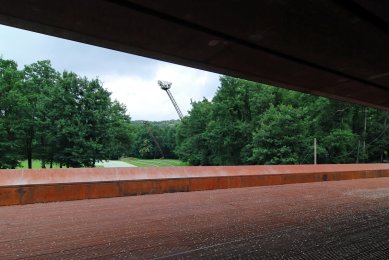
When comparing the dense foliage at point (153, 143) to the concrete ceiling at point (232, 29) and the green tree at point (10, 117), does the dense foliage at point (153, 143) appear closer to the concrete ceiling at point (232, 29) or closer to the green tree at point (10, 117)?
the green tree at point (10, 117)

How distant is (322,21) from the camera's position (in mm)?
3543

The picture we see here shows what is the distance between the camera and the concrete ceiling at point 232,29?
3082mm

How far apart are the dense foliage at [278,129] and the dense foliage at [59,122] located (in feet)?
44.0

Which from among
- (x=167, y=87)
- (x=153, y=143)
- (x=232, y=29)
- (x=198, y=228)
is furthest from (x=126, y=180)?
(x=153, y=143)

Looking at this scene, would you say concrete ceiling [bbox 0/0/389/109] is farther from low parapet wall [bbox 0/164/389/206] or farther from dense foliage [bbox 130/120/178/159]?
dense foliage [bbox 130/120/178/159]

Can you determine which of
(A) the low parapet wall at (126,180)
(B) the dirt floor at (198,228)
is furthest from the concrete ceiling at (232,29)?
(A) the low parapet wall at (126,180)

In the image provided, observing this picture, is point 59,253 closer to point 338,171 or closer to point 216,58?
point 216,58

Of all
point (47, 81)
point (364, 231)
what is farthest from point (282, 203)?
point (47, 81)

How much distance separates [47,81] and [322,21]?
3334cm

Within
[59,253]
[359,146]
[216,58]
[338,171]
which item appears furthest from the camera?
[359,146]

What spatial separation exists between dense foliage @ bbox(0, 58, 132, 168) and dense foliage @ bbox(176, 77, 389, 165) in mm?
13426

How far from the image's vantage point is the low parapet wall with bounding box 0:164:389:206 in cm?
749

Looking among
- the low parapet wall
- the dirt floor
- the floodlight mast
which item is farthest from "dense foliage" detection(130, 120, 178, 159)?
the dirt floor

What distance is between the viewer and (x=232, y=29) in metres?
3.62
